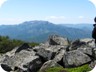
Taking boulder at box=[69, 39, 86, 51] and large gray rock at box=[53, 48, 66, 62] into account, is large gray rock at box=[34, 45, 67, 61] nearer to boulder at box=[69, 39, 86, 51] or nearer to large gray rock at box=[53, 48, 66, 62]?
large gray rock at box=[53, 48, 66, 62]

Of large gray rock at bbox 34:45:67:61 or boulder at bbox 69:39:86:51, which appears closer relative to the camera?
large gray rock at bbox 34:45:67:61

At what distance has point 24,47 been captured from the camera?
28953 millimetres

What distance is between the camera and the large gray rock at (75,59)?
73.0ft

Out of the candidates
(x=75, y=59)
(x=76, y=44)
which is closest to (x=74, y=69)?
(x=75, y=59)

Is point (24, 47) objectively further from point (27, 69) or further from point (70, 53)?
point (70, 53)

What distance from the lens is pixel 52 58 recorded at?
2522 cm

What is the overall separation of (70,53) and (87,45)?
9.63ft

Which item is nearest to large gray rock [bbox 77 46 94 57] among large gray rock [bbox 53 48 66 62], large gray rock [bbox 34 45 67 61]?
large gray rock [bbox 53 48 66 62]

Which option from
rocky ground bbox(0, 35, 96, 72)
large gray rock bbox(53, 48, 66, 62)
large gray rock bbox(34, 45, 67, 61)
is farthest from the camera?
large gray rock bbox(34, 45, 67, 61)

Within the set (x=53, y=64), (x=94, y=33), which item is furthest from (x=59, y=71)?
(x=94, y=33)

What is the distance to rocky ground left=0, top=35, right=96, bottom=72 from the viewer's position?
73.9 ft

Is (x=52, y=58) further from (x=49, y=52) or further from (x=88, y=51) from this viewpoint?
(x=88, y=51)

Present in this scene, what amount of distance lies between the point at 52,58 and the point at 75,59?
336 centimetres

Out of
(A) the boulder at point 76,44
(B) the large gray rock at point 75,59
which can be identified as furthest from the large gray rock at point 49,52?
(B) the large gray rock at point 75,59
